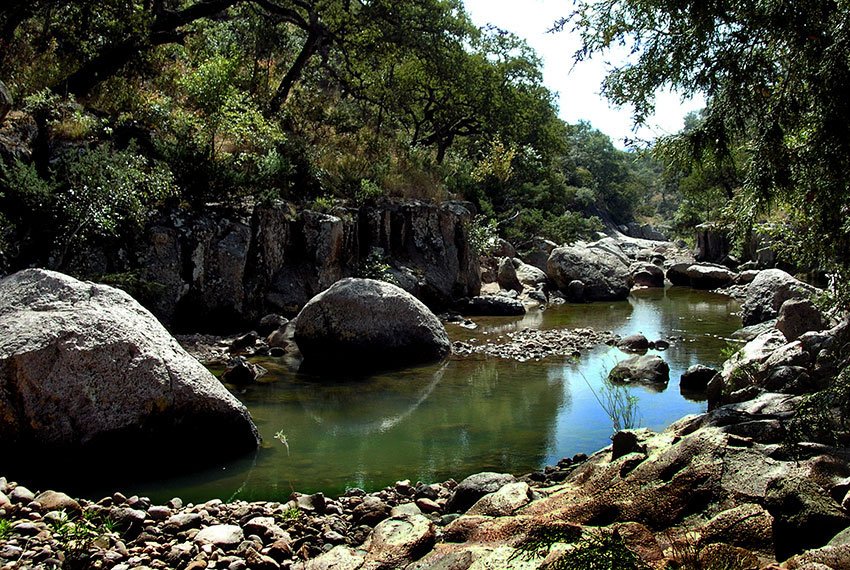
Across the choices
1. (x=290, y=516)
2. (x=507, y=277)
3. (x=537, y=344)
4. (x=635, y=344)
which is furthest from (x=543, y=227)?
(x=290, y=516)

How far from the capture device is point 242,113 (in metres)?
17.0

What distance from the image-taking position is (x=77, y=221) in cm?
1237

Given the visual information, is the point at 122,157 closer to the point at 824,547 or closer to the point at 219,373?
the point at 219,373

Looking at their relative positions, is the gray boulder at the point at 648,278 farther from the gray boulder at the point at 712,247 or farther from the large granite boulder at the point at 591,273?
the gray boulder at the point at 712,247

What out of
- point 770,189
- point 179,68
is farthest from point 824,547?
point 179,68

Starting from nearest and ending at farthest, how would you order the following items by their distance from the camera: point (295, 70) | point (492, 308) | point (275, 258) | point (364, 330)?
point (364, 330)
point (275, 258)
point (492, 308)
point (295, 70)

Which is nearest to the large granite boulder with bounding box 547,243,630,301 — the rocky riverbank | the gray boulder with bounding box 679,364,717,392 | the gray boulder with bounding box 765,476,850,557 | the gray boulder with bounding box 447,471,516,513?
the gray boulder with bounding box 679,364,717,392

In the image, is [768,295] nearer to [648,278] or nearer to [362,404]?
[362,404]

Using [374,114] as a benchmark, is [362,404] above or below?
below

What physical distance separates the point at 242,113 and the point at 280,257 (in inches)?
143

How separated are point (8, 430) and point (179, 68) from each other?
16803mm

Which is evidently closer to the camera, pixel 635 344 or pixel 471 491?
pixel 471 491

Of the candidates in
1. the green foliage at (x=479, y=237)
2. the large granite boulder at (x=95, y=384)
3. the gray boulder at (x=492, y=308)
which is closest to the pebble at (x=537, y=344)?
the gray boulder at (x=492, y=308)

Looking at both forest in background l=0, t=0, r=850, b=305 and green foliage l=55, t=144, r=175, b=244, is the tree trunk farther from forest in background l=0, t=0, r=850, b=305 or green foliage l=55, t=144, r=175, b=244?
green foliage l=55, t=144, r=175, b=244
